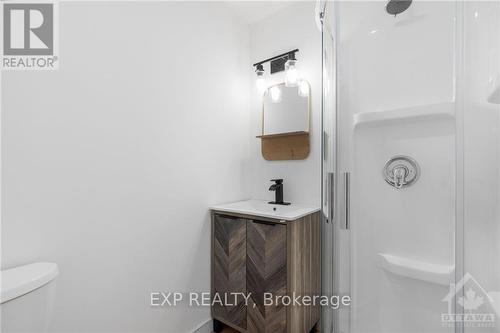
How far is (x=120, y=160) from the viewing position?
1.19 metres

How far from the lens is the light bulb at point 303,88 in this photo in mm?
1760

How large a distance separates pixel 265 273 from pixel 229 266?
286mm

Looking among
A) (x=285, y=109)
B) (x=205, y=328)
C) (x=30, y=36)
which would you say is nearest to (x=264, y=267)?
(x=205, y=328)

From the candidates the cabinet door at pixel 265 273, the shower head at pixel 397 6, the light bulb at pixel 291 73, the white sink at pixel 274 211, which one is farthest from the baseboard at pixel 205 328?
the shower head at pixel 397 6

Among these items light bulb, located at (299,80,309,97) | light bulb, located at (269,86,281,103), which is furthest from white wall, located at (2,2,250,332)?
light bulb, located at (299,80,309,97)

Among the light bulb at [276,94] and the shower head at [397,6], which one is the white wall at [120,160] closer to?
the light bulb at [276,94]

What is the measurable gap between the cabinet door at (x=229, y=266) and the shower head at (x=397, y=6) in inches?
58.1

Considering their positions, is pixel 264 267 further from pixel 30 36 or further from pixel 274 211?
pixel 30 36

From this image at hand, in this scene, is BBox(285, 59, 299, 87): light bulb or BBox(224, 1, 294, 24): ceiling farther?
BBox(224, 1, 294, 24): ceiling

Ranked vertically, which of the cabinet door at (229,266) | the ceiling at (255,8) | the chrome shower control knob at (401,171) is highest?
the ceiling at (255,8)

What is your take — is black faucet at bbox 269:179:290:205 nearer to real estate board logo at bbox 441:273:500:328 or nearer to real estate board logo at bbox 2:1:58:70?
real estate board logo at bbox 441:273:500:328

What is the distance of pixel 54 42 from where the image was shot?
3.29ft

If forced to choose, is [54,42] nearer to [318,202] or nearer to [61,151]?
[61,151]

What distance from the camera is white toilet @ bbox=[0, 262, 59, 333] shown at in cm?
69
